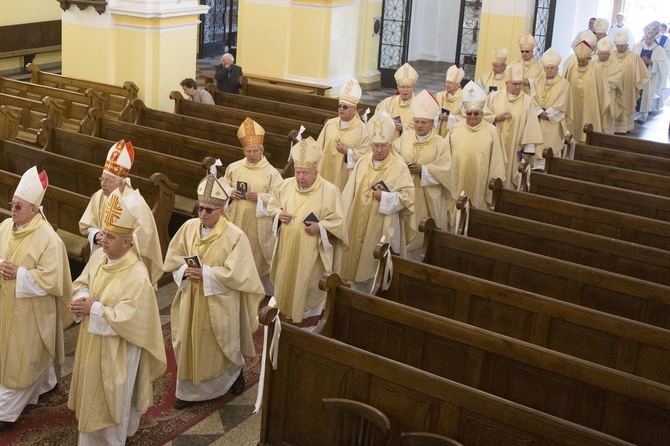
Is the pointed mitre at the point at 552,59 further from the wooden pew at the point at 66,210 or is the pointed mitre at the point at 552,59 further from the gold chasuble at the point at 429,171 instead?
the wooden pew at the point at 66,210

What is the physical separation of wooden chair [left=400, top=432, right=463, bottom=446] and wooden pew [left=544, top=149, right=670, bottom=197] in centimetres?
530

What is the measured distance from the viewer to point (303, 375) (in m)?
5.58

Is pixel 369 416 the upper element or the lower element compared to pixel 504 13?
lower

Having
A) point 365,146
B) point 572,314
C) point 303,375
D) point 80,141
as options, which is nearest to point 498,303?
point 572,314

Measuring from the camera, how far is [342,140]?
9.54m

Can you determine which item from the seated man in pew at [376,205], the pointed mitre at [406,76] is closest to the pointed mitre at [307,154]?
the seated man in pew at [376,205]

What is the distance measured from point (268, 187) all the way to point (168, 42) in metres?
5.69

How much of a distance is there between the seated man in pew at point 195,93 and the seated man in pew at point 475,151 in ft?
12.0

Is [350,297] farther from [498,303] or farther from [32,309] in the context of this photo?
[32,309]

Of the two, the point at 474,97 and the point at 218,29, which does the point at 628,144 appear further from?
the point at 218,29

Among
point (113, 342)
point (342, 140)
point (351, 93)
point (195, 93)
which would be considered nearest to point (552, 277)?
point (113, 342)

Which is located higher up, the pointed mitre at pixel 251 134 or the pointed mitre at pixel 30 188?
the pointed mitre at pixel 251 134

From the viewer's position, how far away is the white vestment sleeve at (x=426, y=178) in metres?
8.84

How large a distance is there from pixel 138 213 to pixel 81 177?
242cm
